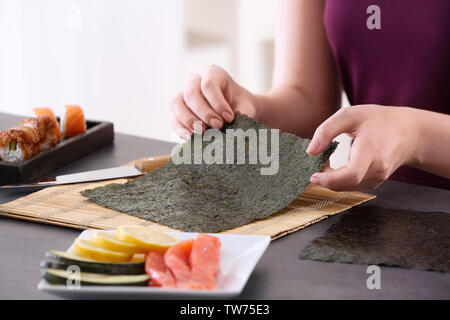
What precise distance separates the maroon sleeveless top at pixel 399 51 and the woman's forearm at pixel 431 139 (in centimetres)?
35

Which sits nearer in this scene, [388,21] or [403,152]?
[403,152]

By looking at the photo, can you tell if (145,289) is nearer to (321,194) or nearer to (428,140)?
(321,194)

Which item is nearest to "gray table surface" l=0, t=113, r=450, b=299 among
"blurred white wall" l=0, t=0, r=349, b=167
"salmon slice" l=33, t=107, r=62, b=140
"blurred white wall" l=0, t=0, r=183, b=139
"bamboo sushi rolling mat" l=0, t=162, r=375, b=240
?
"bamboo sushi rolling mat" l=0, t=162, r=375, b=240

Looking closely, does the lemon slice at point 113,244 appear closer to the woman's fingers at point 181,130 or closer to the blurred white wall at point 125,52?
the woman's fingers at point 181,130

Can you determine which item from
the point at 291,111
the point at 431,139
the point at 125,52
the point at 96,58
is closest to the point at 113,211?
the point at 431,139

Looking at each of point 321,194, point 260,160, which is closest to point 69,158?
point 260,160

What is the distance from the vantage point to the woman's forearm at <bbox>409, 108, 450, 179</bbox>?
3.75ft

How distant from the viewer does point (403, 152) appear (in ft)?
3.62

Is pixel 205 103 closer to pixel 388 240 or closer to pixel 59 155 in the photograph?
pixel 59 155

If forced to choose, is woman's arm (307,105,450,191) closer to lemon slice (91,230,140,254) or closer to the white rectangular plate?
the white rectangular plate

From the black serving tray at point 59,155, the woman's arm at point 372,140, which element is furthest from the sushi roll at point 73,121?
the woman's arm at point 372,140

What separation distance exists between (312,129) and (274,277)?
35.5 inches

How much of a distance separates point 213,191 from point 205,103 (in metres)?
0.24

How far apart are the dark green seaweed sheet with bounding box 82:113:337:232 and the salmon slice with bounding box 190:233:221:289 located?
13cm
